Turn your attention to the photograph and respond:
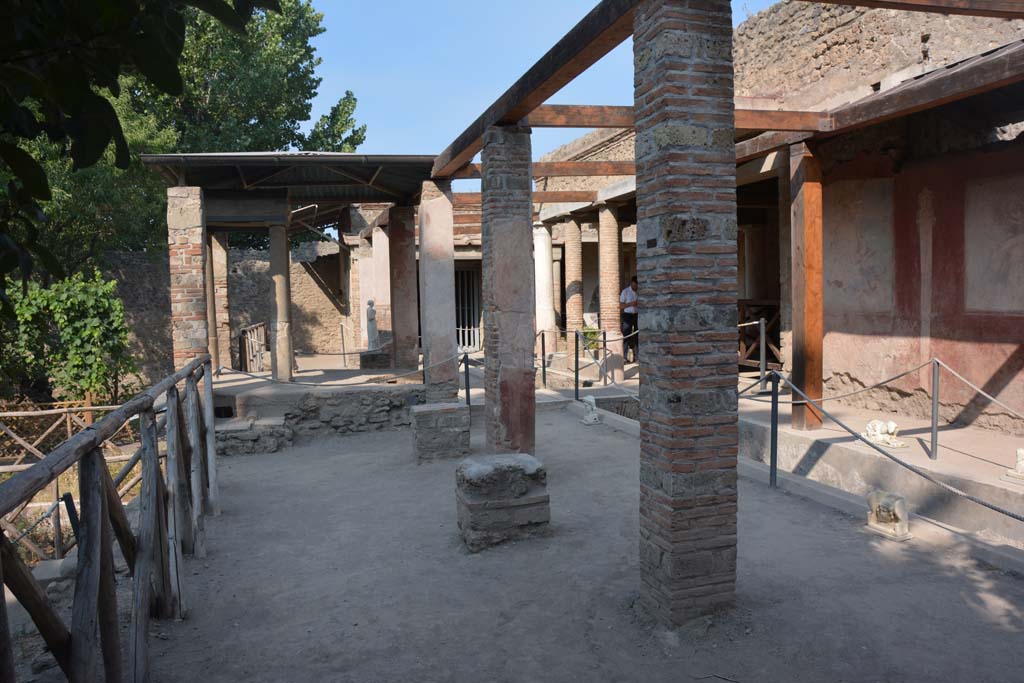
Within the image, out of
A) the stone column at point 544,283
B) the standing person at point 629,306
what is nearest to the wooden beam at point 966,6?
the standing person at point 629,306

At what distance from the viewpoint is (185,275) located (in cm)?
872

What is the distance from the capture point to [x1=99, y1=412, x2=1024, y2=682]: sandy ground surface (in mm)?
3168

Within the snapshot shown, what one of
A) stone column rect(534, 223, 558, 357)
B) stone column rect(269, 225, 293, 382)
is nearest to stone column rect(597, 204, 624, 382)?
stone column rect(534, 223, 558, 357)

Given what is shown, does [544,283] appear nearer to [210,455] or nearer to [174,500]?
[210,455]

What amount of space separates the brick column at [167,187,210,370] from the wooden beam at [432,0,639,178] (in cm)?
377

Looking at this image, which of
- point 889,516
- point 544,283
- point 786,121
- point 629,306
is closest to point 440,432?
point 889,516

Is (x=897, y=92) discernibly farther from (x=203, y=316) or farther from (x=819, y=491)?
(x=203, y=316)

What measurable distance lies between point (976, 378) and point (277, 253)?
9.00 m

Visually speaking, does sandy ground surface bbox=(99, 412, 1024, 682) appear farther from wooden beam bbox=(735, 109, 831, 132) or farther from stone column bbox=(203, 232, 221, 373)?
stone column bbox=(203, 232, 221, 373)

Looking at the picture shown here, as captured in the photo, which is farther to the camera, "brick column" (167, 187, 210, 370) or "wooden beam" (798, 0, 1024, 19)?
"brick column" (167, 187, 210, 370)

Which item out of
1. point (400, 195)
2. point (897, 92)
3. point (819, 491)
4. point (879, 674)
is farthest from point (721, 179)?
point (400, 195)

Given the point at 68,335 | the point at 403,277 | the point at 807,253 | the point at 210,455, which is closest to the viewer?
the point at 210,455

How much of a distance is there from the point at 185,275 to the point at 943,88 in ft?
26.0

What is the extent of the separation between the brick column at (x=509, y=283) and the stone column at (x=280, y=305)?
524 centimetres
